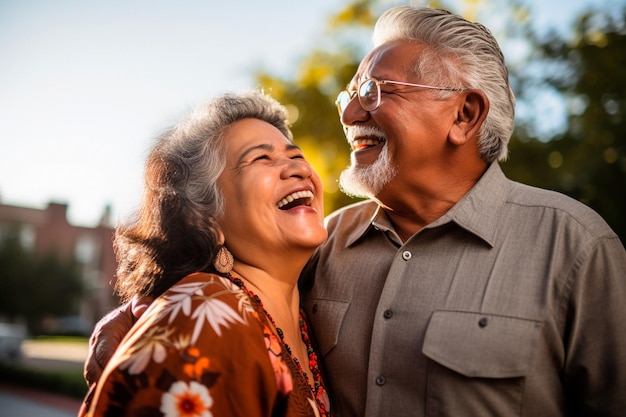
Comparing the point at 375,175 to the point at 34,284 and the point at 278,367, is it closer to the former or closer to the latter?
the point at 278,367

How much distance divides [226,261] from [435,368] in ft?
3.29

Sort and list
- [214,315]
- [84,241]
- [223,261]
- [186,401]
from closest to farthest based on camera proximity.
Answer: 1. [186,401]
2. [214,315]
3. [223,261]
4. [84,241]

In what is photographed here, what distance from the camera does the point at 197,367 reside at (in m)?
1.87

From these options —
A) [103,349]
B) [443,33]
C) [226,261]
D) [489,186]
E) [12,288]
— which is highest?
[443,33]

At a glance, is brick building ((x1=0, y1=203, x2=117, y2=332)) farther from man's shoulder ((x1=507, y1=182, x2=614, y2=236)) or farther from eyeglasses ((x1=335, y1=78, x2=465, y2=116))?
man's shoulder ((x1=507, y1=182, x2=614, y2=236))

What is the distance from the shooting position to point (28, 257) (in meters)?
37.3

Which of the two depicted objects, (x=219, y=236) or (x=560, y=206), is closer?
(x=560, y=206)

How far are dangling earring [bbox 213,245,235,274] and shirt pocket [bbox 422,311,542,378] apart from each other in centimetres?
90

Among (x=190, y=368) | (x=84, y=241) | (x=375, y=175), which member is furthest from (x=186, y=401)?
(x=84, y=241)

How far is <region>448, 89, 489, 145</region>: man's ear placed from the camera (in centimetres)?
288

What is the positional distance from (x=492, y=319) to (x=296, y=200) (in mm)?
1088

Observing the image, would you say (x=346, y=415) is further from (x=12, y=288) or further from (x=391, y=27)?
(x=12, y=288)

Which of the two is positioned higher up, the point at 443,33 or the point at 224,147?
the point at 443,33

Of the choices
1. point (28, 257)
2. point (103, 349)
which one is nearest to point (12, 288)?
point (28, 257)
